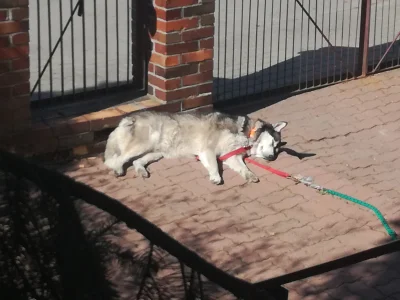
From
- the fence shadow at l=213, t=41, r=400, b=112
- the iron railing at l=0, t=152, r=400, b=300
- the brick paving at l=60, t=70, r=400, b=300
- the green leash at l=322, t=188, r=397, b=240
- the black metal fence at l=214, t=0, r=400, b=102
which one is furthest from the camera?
the black metal fence at l=214, t=0, r=400, b=102

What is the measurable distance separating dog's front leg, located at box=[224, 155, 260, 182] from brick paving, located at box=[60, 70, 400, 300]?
6 cm

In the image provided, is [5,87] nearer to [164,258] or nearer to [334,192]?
[334,192]

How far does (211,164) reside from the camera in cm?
859

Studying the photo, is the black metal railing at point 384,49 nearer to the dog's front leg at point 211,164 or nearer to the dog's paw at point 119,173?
the dog's front leg at point 211,164

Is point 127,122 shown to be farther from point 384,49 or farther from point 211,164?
point 384,49

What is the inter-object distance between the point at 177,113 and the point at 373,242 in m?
2.49

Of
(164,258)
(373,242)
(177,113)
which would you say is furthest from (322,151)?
(164,258)

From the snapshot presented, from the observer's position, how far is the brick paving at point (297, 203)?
6.93 m

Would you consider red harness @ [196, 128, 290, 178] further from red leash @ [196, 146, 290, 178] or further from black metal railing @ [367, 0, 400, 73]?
black metal railing @ [367, 0, 400, 73]

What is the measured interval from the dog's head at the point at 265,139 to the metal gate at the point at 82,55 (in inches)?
50.7

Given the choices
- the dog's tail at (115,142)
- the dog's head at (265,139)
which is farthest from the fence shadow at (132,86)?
the dog's head at (265,139)

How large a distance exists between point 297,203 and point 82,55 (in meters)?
4.61

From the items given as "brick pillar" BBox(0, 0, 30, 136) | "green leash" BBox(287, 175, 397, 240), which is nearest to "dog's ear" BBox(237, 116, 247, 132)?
"green leash" BBox(287, 175, 397, 240)

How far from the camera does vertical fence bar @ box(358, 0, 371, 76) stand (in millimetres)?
10820
